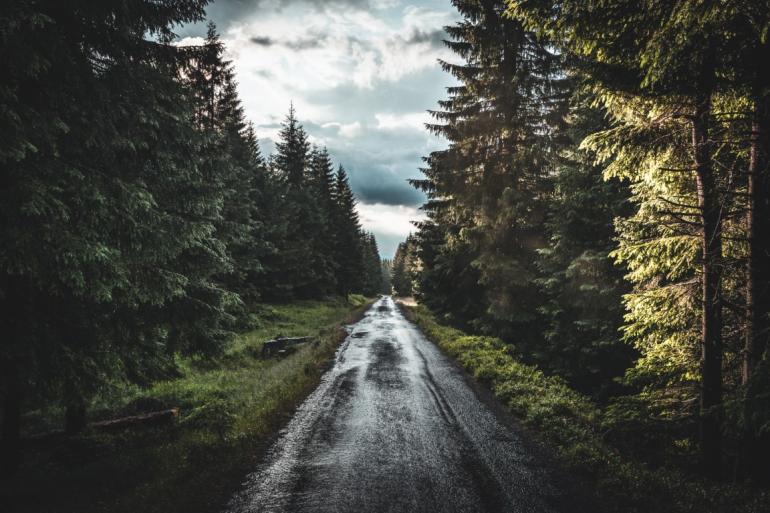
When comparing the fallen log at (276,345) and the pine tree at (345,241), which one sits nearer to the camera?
the fallen log at (276,345)

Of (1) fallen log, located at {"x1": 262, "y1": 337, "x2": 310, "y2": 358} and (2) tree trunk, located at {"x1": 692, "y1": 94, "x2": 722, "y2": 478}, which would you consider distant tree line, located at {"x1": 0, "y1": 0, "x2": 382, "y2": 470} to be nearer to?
(2) tree trunk, located at {"x1": 692, "y1": 94, "x2": 722, "y2": 478}

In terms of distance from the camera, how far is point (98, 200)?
567 centimetres

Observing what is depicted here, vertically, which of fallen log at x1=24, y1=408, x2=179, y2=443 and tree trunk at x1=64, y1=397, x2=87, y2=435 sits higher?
tree trunk at x1=64, y1=397, x2=87, y2=435

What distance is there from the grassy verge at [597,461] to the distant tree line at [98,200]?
304 inches

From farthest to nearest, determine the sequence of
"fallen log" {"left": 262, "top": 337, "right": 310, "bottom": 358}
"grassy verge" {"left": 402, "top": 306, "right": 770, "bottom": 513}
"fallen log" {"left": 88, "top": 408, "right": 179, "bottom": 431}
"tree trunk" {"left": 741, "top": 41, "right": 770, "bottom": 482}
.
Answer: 1. "fallen log" {"left": 262, "top": 337, "right": 310, "bottom": 358}
2. "fallen log" {"left": 88, "top": 408, "right": 179, "bottom": 431}
3. "tree trunk" {"left": 741, "top": 41, "right": 770, "bottom": 482}
4. "grassy verge" {"left": 402, "top": 306, "right": 770, "bottom": 513}

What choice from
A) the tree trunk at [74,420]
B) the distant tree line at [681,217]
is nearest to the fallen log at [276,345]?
the tree trunk at [74,420]

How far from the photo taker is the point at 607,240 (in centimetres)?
1291

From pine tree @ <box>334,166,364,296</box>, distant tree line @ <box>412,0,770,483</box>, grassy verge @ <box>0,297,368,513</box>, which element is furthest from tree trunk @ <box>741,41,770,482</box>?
pine tree @ <box>334,166,364,296</box>

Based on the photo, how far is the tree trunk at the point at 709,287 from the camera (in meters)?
6.04

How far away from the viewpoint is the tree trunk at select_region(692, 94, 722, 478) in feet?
19.8

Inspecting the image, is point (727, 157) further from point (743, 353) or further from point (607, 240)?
point (607, 240)

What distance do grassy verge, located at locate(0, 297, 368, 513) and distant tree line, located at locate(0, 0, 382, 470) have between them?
0.90m

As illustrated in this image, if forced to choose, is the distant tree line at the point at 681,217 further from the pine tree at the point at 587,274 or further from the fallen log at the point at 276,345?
the fallen log at the point at 276,345

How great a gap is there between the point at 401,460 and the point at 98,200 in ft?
21.3
